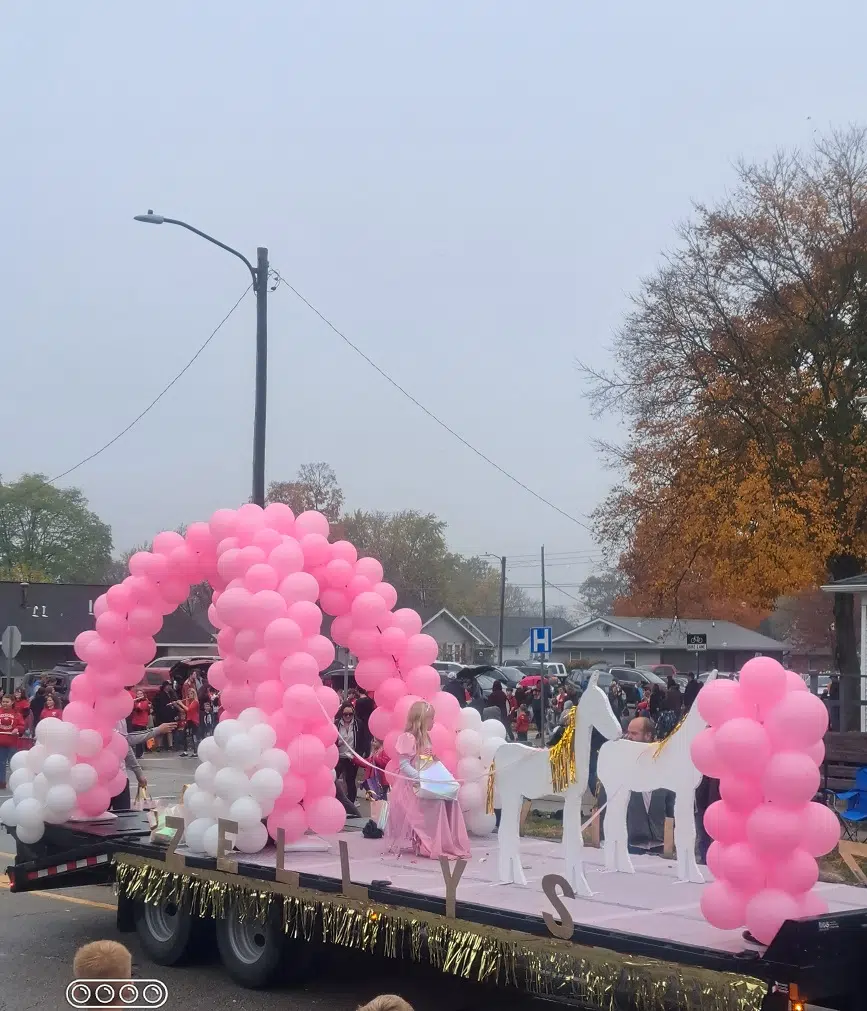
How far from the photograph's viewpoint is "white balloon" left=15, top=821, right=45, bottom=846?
1013 centimetres

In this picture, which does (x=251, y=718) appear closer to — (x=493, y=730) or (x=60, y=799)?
(x=60, y=799)

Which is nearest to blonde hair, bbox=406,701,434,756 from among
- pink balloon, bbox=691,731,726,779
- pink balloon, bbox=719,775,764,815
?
pink balloon, bbox=691,731,726,779

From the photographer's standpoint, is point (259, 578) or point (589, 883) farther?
point (259, 578)

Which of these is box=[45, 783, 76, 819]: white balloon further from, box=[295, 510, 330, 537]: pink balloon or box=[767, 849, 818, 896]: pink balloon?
box=[767, 849, 818, 896]: pink balloon

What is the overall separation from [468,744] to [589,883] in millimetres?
2451

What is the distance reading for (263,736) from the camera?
9078mm

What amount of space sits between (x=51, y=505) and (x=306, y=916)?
9068cm

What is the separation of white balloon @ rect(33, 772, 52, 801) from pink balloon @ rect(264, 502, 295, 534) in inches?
109

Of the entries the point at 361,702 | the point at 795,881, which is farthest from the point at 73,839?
the point at 361,702

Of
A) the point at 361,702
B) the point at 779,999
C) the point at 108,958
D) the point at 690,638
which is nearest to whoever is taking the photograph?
the point at 108,958

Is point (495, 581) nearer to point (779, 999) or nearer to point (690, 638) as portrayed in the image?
point (690, 638)

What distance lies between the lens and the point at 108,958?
140 inches

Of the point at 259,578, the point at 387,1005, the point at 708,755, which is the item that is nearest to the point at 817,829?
the point at 708,755

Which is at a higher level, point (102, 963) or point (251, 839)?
point (102, 963)
